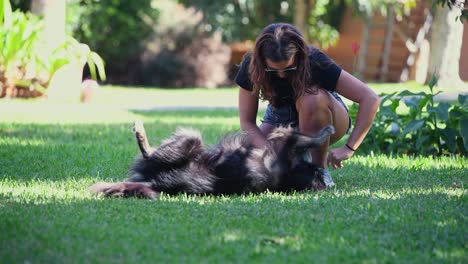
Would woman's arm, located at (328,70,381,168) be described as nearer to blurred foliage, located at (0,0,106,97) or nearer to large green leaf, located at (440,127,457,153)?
large green leaf, located at (440,127,457,153)

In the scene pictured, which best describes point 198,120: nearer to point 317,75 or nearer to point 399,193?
point 317,75

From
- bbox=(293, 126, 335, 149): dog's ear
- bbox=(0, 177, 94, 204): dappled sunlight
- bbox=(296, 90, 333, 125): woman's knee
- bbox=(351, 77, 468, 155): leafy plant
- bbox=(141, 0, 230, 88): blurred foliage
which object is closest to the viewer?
bbox=(0, 177, 94, 204): dappled sunlight

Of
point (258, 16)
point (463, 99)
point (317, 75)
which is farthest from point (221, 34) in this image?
point (317, 75)

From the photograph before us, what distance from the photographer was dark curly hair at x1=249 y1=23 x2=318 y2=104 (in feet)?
14.6

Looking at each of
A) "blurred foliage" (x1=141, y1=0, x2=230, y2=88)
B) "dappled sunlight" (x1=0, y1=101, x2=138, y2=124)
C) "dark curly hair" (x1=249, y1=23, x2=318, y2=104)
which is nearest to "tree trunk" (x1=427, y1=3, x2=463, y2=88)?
"dappled sunlight" (x1=0, y1=101, x2=138, y2=124)

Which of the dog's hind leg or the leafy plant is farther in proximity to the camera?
the leafy plant

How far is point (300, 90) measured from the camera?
4688 mm

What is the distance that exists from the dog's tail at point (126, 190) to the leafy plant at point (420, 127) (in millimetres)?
2850

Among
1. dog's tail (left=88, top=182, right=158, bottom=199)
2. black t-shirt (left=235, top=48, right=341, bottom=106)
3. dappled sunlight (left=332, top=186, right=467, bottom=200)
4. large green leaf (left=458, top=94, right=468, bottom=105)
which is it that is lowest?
dog's tail (left=88, top=182, right=158, bottom=199)

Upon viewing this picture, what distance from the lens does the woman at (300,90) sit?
4500 mm

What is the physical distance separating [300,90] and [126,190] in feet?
4.17

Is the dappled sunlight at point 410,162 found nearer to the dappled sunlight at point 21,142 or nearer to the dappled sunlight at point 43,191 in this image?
the dappled sunlight at point 43,191

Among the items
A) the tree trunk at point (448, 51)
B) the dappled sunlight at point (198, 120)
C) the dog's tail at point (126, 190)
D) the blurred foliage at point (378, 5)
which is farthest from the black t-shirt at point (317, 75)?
the blurred foliage at point (378, 5)

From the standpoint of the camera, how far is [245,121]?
502cm
